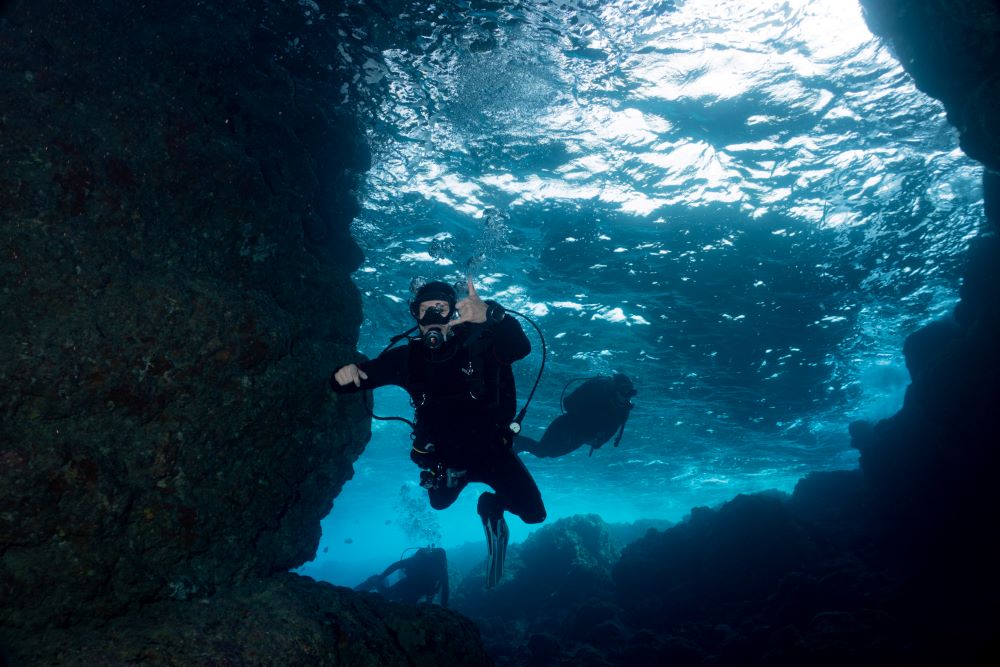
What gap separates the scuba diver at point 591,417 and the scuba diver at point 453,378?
602 centimetres

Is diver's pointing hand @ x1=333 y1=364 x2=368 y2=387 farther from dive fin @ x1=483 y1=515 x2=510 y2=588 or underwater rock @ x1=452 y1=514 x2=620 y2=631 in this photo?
underwater rock @ x1=452 y1=514 x2=620 y2=631

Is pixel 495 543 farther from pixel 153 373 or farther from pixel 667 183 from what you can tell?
pixel 667 183

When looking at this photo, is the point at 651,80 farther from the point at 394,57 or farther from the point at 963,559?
the point at 963,559

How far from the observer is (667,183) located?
1009 centimetres

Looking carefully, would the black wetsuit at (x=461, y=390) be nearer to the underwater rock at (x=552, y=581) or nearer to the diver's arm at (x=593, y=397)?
the diver's arm at (x=593, y=397)

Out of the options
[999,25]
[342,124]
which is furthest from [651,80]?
[342,124]

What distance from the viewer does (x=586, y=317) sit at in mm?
15398

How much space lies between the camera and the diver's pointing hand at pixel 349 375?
5.22m

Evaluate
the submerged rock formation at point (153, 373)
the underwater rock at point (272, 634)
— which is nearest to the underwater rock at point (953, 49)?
the submerged rock formation at point (153, 373)

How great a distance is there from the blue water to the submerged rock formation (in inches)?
134

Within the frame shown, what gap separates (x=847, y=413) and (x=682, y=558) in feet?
47.9

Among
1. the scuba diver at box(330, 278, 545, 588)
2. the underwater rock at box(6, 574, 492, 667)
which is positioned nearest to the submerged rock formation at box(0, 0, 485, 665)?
the underwater rock at box(6, 574, 492, 667)

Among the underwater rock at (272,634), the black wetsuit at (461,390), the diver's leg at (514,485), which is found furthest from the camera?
the diver's leg at (514,485)

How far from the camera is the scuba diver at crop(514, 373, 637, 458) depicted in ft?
37.2
